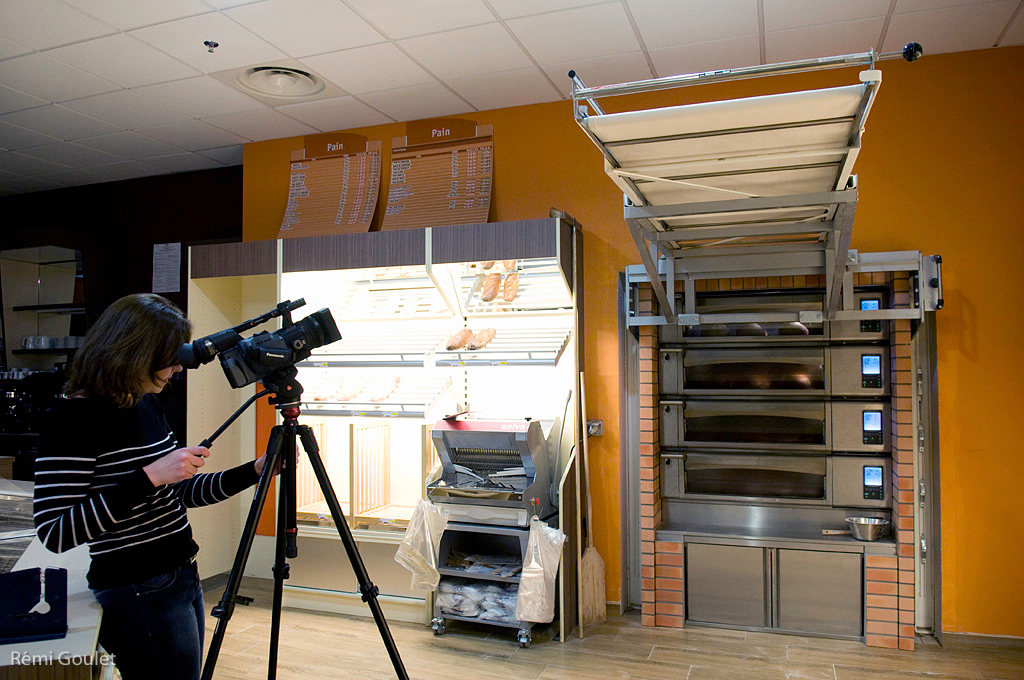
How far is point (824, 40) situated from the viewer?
136 inches

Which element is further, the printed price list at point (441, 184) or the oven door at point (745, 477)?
the printed price list at point (441, 184)

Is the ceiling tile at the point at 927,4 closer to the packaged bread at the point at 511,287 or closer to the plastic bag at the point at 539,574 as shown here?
the packaged bread at the point at 511,287

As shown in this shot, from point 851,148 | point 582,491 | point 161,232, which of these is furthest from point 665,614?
point 161,232

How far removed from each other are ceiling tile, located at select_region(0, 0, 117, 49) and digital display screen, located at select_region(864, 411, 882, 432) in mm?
4065

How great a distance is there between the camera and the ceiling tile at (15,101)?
4.09m

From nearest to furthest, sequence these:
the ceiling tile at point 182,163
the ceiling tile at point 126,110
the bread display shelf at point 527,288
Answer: the bread display shelf at point 527,288, the ceiling tile at point 126,110, the ceiling tile at point 182,163

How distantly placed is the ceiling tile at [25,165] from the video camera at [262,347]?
4557 millimetres

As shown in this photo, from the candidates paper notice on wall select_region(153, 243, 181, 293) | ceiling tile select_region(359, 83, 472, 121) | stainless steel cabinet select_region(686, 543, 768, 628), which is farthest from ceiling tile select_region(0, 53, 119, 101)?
stainless steel cabinet select_region(686, 543, 768, 628)

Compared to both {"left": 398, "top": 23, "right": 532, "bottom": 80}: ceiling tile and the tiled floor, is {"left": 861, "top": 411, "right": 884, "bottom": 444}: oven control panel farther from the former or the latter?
{"left": 398, "top": 23, "right": 532, "bottom": 80}: ceiling tile

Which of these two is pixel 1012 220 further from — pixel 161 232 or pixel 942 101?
pixel 161 232

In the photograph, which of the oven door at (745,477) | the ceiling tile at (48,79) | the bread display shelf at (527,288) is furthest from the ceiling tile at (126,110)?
the oven door at (745,477)

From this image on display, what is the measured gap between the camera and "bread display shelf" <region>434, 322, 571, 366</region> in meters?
3.80

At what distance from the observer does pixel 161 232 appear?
5.68 meters

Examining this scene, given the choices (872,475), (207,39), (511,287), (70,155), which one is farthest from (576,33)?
(70,155)
